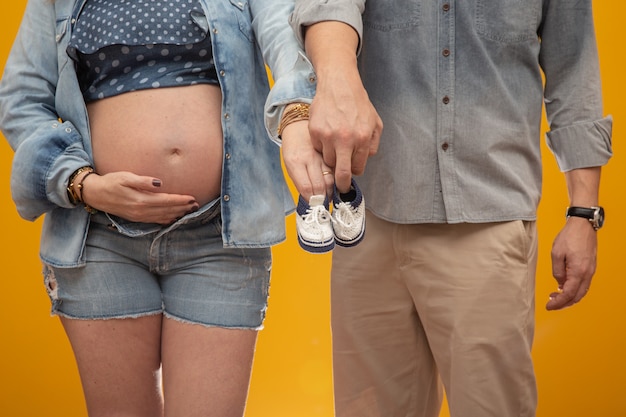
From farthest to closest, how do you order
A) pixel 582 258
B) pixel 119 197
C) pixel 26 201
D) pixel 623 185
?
pixel 623 185, pixel 582 258, pixel 26 201, pixel 119 197

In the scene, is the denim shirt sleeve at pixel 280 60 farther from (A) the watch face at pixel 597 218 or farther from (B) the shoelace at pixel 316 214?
(A) the watch face at pixel 597 218

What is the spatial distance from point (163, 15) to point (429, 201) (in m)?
0.63

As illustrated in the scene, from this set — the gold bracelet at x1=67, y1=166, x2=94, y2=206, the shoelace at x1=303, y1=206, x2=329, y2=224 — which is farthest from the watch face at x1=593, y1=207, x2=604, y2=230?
the gold bracelet at x1=67, y1=166, x2=94, y2=206

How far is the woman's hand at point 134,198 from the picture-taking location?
1.57 metres

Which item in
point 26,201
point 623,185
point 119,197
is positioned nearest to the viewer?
point 119,197

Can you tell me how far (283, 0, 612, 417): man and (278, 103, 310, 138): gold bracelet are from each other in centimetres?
31

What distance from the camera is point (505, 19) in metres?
1.73

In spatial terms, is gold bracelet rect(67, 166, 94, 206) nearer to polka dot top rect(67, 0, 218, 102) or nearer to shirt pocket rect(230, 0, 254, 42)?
polka dot top rect(67, 0, 218, 102)

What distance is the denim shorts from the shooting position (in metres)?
1.63

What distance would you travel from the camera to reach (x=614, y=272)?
317 centimetres

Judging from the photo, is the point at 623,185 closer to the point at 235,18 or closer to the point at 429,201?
the point at 429,201

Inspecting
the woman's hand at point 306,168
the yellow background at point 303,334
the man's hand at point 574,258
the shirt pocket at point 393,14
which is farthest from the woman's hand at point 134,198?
the yellow background at point 303,334

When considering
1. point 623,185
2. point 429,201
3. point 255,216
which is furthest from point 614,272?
point 255,216

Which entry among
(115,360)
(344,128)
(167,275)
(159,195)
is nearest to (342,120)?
(344,128)
